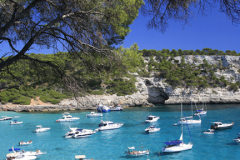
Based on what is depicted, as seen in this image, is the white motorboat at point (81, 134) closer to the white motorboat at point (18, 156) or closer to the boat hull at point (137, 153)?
the white motorboat at point (18, 156)

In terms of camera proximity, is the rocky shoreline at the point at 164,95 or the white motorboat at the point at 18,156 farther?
the rocky shoreline at the point at 164,95

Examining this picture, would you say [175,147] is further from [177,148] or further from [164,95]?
[164,95]

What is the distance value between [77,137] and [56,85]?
15.1 m

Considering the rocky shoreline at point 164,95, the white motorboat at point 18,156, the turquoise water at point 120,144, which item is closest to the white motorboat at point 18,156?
the white motorboat at point 18,156

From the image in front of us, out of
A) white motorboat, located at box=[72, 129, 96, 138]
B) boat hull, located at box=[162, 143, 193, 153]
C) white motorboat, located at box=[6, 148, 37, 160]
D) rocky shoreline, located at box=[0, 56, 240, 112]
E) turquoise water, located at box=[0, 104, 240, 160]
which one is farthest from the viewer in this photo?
rocky shoreline, located at box=[0, 56, 240, 112]

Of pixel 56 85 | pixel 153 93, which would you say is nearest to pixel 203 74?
pixel 153 93

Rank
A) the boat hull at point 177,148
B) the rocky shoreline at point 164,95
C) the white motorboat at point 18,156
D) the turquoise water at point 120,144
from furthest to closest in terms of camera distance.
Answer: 1. the rocky shoreline at point 164,95
2. the boat hull at point 177,148
3. the turquoise water at point 120,144
4. the white motorboat at point 18,156

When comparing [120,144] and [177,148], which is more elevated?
[177,148]

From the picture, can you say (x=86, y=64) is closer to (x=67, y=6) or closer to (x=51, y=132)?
(x=67, y=6)

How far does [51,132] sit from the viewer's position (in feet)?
69.9

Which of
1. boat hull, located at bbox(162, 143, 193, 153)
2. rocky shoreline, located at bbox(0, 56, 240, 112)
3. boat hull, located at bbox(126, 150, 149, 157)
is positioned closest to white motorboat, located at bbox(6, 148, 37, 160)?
boat hull, located at bbox(126, 150, 149, 157)

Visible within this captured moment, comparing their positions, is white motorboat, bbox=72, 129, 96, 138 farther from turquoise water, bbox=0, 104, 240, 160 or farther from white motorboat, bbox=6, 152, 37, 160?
white motorboat, bbox=6, 152, 37, 160

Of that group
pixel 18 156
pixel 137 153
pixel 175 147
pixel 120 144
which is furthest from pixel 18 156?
pixel 175 147

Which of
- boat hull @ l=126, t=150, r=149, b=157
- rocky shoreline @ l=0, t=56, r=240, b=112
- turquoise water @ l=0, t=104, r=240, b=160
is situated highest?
rocky shoreline @ l=0, t=56, r=240, b=112
